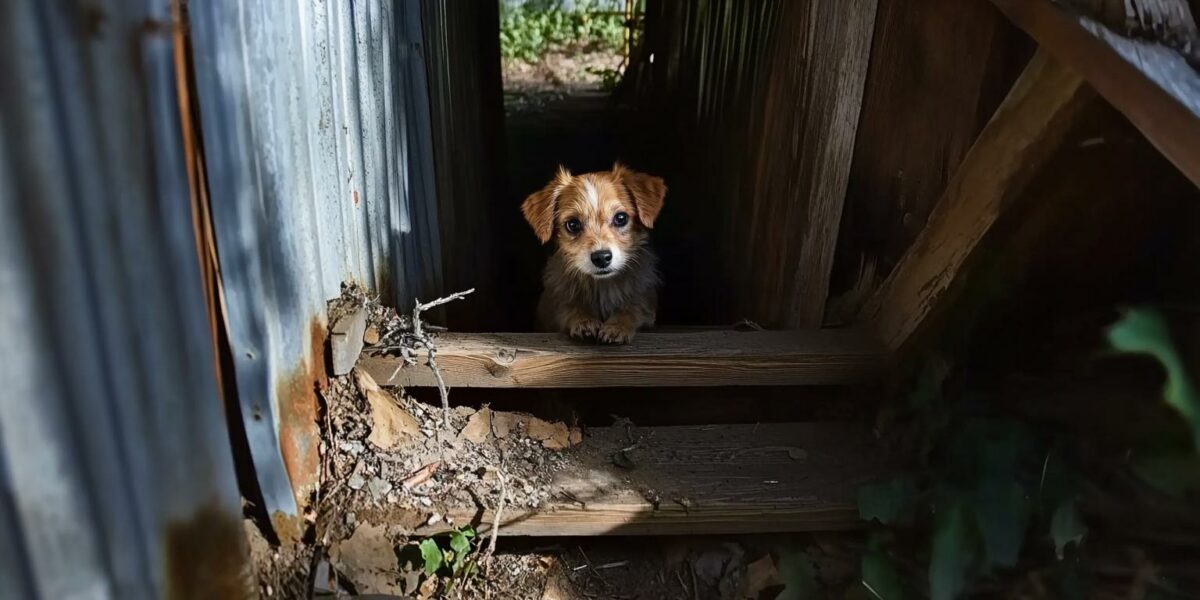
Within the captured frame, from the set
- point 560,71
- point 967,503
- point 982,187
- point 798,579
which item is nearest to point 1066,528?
point 967,503

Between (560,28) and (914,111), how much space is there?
10200 millimetres

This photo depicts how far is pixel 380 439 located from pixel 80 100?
5.29ft

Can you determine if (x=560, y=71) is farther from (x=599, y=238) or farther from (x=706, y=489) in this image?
(x=706, y=489)

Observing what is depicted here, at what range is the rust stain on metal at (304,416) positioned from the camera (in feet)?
7.78

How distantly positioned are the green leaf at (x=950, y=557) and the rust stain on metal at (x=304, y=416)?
1966 mm

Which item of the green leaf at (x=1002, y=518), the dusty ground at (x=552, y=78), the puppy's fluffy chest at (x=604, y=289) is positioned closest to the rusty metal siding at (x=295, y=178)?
the puppy's fluffy chest at (x=604, y=289)

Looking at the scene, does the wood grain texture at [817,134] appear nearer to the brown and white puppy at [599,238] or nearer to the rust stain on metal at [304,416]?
the brown and white puppy at [599,238]

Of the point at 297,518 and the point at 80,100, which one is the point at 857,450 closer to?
the point at 297,518

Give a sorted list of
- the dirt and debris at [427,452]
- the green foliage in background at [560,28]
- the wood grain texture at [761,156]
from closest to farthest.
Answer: the dirt and debris at [427,452] → the wood grain texture at [761,156] → the green foliage in background at [560,28]

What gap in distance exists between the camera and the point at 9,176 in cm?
133

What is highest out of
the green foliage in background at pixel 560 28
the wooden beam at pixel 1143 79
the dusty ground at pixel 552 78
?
the green foliage in background at pixel 560 28

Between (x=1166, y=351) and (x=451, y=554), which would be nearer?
(x=1166, y=351)

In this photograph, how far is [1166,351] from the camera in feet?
6.77

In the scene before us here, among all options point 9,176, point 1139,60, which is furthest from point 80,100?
point 1139,60
